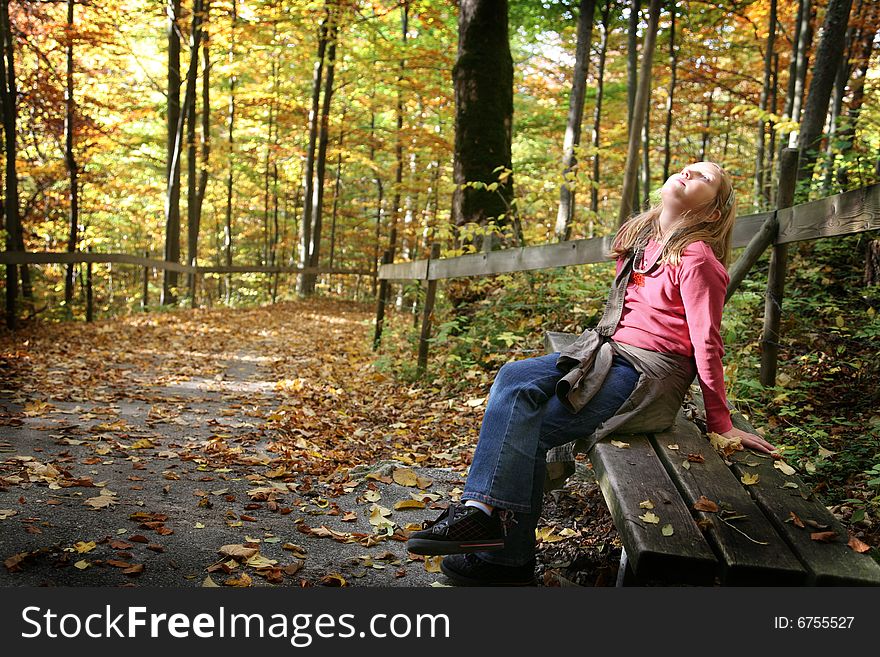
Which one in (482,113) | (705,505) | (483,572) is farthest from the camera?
(482,113)

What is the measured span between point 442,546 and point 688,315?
1.38 m

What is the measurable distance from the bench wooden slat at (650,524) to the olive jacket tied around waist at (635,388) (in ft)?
0.63

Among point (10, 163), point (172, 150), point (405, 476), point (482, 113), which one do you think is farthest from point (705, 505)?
point (172, 150)

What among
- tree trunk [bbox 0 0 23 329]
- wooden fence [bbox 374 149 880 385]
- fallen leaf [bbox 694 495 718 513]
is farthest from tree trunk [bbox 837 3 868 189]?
tree trunk [bbox 0 0 23 329]

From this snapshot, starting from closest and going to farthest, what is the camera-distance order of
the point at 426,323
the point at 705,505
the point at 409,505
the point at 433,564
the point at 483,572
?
1. the point at 705,505
2. the point at 483,572
3. the point at 433,564
4. the point at 409,505
5. the point at 426,323

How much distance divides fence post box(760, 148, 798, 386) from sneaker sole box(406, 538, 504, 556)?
2868mm

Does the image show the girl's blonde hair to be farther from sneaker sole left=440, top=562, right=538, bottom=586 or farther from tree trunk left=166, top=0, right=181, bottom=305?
tree trunk left=166, top=0, right=181, bottom=305

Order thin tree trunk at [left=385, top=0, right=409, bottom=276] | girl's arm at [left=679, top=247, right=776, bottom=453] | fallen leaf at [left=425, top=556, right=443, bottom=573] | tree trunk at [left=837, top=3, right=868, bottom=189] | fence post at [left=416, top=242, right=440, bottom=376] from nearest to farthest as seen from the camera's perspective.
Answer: girl's arm at [left=679, top=247, right=776, bottom=453] → fallen leaf at [left=425, top=556, right=443, bottom=573] → fence post at [left=416, top=242, right=440, bottom=376] → tree trunk at [left=837, top=3, right=868, bottom=189] → thin tree trunk at [left=385, top=0, right=409, bottom=276]

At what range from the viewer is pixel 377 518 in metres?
3.62

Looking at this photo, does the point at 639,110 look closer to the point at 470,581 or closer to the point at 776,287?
the point at 776,287

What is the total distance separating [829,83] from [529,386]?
288 inches

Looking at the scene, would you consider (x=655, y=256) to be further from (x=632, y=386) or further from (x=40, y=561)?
(x=40, y=561)

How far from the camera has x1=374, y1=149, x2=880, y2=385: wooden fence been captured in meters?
3.32

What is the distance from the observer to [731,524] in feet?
6.84
